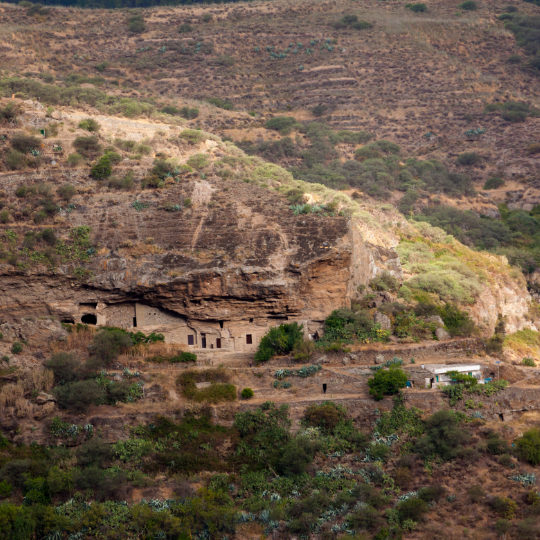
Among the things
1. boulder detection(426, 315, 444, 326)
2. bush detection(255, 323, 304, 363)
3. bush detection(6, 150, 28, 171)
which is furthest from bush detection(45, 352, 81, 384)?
boulder detection(426, 315, 444, 326)

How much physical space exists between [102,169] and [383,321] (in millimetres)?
16999

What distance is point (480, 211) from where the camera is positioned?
250 ft

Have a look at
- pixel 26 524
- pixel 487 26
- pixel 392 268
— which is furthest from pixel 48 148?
pixel 487 26

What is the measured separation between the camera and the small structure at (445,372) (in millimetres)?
35531

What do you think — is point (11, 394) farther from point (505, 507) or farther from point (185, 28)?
point (185, 28)

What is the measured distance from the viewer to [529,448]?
31.2m

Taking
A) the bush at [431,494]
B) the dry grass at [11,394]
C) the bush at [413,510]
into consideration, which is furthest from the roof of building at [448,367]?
the dry grass at [11,394]

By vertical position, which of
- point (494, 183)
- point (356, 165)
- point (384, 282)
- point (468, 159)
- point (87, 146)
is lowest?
point (384, 282)

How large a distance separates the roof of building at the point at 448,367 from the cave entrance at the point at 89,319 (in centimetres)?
1521

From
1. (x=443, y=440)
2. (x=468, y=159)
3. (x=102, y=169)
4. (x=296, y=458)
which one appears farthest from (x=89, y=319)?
(x=468, y=159)

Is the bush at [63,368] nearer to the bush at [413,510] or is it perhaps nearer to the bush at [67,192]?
the bush at [67,192]

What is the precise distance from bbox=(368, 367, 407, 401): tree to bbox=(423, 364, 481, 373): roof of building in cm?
161

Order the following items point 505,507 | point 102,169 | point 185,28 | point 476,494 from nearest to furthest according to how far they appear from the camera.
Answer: point 505,507
point 476,494
point 102,169
point 185,28

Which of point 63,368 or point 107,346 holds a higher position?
point 107,346
